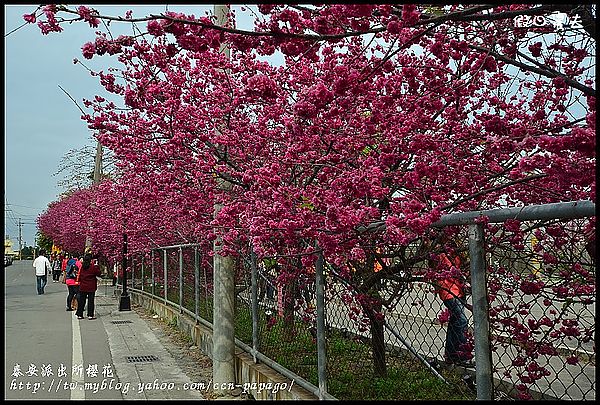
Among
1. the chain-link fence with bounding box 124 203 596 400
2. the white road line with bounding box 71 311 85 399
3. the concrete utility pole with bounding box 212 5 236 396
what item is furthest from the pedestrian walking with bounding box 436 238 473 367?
the white road line with bounding box 71 311 85 399

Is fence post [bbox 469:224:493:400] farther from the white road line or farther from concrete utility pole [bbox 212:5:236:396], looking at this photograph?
the white road line

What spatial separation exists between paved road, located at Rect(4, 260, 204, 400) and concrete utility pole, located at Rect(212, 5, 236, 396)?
390 mm

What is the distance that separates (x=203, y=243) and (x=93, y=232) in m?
14.2

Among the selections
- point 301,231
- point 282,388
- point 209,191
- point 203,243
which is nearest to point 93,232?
point 203,243

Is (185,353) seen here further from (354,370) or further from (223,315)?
(354,370)

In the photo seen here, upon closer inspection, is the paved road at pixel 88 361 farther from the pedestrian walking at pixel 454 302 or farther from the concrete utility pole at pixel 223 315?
the pedestrian walking at pixel 454 302

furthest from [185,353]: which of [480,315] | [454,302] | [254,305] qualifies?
[480,315]

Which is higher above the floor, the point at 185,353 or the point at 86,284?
the point at 86,284

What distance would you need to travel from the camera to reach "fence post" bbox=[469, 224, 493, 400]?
3.15 meters

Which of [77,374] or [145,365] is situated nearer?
[77,374]

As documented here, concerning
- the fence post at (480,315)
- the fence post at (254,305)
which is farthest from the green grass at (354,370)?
the fence post at (480,315)

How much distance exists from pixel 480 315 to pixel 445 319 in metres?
0.78

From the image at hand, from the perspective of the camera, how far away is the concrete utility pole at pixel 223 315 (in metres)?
7.11

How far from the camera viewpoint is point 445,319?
13.1 ft
